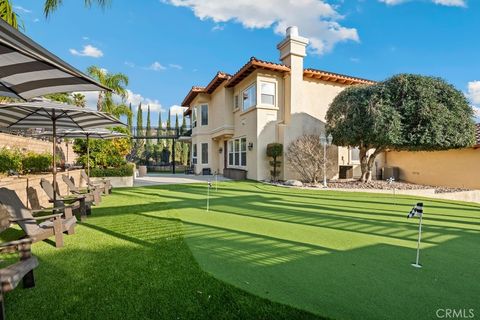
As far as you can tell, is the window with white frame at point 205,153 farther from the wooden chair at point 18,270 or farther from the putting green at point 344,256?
the wooden chair at point 18,270

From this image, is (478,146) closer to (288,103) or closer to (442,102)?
(442,102)

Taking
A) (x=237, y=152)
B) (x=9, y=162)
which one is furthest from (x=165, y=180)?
(x=9, y=162)

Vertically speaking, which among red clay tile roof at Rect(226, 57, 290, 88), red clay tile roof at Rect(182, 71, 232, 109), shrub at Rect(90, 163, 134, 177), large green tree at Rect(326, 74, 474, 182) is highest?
red clay tile roof at Rect(182, 71, 232, 109)

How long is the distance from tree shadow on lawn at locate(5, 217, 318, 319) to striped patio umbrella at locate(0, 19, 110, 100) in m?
2.56

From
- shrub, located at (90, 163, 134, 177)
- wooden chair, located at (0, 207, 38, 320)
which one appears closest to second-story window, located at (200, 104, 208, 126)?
shrub, located at (90, 163, 134, 177)

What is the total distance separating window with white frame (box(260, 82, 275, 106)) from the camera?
17.2 meters

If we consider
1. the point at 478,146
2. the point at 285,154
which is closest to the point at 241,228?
the point at 285,154

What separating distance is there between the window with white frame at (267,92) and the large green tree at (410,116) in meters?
4.79

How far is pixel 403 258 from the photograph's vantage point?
14.5 feet

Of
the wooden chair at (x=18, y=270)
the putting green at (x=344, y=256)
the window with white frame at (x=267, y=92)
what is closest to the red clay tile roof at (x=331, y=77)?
the window with white frame at (x=267, y=92)

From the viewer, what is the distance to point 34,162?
10.9 meters

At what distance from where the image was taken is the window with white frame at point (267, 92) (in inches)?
677

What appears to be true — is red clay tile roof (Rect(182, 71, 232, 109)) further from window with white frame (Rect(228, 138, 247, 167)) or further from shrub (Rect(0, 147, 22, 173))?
shrub (Rect(0, 147, 22, 173))

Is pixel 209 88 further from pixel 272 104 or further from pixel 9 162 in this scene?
pixel 9 162
